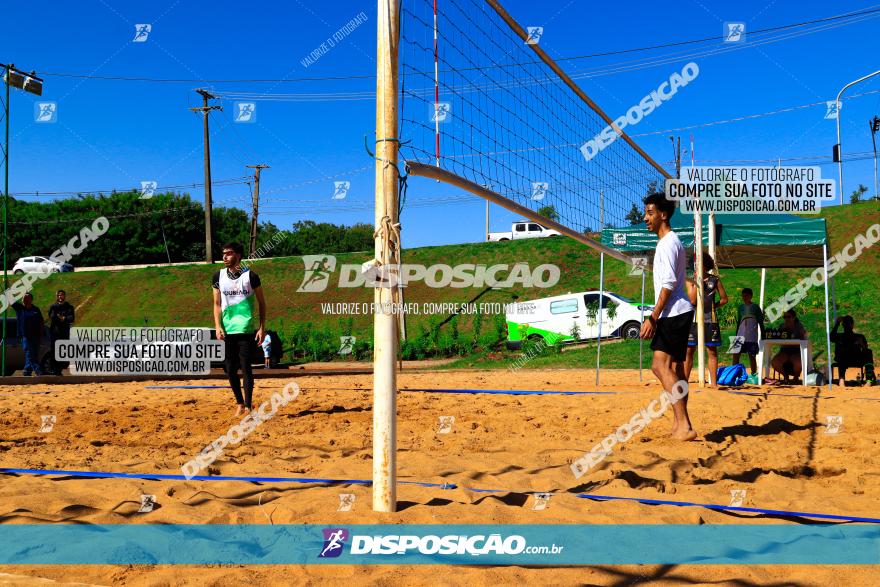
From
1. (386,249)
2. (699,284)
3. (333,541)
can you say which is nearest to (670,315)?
(386,249)

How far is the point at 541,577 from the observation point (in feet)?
7.39

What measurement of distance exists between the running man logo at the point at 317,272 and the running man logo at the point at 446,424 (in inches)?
1077

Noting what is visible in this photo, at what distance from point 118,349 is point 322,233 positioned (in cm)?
6298

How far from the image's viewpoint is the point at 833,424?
222 inches

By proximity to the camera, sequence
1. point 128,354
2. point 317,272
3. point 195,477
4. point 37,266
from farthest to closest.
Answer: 1. point 37,266
2. point 317,272
3. point 128,354
4. point 195,477

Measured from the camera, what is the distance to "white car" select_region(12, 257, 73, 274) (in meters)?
37.3

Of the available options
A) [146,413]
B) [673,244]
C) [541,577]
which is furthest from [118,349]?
[541,577]

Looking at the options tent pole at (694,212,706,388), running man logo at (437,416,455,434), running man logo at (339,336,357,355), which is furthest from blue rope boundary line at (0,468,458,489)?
running man logo at (339,336,357,355)

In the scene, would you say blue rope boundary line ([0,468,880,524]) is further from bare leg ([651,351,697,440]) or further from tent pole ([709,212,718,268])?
tent pole ([709,212,718,268])

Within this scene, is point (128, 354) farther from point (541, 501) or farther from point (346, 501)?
point (541, 501)

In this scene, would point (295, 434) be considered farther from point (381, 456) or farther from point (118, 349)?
point (118, 349)

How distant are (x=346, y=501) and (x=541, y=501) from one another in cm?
91

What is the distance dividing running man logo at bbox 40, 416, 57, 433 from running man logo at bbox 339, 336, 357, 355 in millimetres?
14469

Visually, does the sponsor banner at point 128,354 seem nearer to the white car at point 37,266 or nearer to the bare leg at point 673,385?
the bare leg at point 673,385
